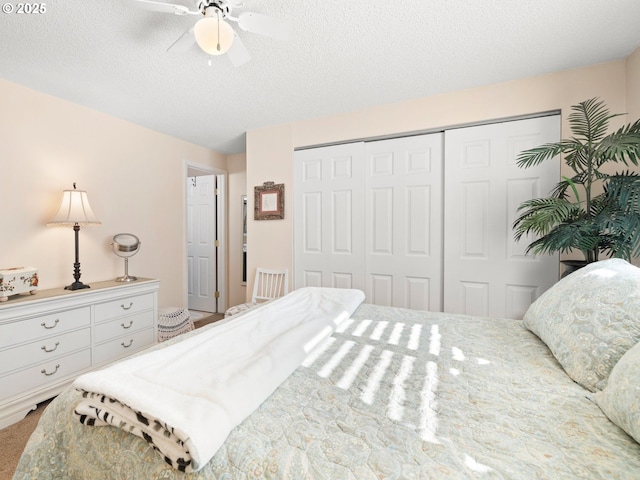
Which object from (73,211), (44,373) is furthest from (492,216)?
(44,373)

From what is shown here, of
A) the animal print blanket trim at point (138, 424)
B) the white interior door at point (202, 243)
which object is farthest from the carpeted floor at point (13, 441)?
the white interior door at point (202, 243)

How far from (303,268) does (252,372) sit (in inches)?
90.0

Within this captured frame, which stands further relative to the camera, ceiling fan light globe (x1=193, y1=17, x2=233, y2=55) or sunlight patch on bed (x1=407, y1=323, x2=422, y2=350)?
ceiling fan light globe (x1=193, y1=17, x2=233, y2=55)

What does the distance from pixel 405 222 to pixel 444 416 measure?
212cm

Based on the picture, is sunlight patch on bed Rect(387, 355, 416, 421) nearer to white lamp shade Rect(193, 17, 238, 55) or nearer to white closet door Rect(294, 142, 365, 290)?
white lamp shade Rect(193, 17, 238, 55)

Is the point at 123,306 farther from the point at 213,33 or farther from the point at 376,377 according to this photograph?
the point at 376,377

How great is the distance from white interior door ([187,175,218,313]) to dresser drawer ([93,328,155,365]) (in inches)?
61.2

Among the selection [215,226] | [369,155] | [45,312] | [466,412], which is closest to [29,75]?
[45,312]

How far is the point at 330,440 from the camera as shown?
2.23 ft

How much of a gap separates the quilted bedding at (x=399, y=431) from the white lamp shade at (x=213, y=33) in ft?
5.16

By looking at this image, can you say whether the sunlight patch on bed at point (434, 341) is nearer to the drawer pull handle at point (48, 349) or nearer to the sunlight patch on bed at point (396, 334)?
the sunlight patch on bed at point (396, 334)

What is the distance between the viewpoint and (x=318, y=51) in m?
1.87

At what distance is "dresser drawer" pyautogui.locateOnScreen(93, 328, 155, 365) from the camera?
2.36 metres

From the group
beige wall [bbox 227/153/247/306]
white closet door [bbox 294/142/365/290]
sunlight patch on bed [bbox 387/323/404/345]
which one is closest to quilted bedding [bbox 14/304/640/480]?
sunlight patch on bed [bbox 387/323/404/345]
